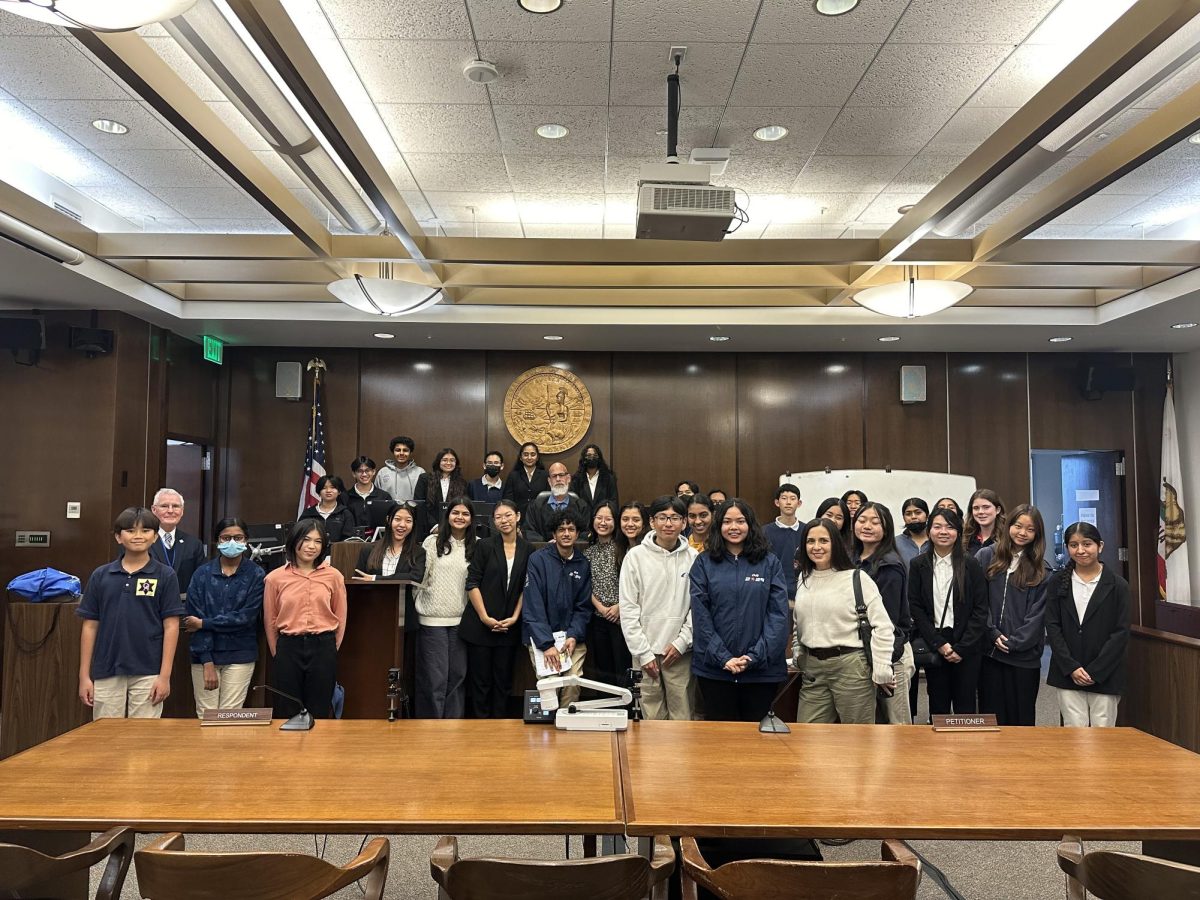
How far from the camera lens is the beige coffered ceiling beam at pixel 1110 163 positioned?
353 cm

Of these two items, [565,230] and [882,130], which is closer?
[882,130]

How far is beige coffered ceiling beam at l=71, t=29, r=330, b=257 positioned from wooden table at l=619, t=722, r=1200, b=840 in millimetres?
2871

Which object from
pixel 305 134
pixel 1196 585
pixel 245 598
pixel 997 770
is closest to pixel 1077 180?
pixel 997 770

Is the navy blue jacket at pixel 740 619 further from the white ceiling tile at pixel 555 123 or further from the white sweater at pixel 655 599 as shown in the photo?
the white ceiling tile at pixel 555 123

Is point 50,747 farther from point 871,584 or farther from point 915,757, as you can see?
point 871,584

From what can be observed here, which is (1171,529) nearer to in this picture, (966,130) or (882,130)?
(966,130)

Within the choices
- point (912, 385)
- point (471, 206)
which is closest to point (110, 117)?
point (471, 206)

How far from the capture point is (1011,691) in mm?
4395

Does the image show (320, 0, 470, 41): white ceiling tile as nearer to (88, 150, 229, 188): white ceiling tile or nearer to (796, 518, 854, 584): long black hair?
(88, 150, 229, 188): white ceiling tile

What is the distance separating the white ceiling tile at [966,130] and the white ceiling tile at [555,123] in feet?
6.28

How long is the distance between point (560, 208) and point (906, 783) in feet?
15.5

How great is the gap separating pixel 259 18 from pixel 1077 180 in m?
3.82

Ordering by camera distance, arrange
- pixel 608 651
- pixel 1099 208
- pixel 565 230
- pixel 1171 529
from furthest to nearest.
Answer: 1. pixel 1171 529
2. pixel 565 230
3. pixel 1099 208
4. pixel 608 651

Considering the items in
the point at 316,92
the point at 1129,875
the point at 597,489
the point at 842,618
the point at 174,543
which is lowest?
the point at 1129,875
